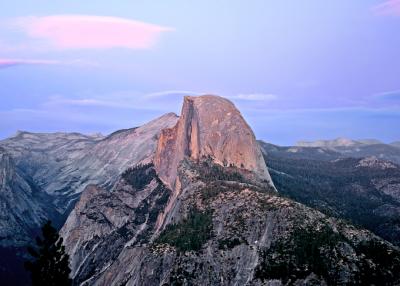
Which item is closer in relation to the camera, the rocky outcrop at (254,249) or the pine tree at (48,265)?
the pine tree at (48,265)

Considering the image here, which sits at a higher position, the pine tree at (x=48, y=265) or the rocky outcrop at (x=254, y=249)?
the pine tree at (x=48, y=265)

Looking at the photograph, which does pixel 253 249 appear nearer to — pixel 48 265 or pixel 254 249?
pixel 254 249

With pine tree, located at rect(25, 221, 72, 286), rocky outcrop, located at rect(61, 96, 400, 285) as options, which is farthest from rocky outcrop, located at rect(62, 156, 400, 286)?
pine tree, located at rect(25, 221, 72, 286)

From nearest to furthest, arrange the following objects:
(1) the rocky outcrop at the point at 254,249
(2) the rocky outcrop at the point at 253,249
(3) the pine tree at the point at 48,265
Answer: (3) the pine tree at the point at 48,265 < (1) the rocky outcrop at the point at 254,249 < (2) the rocky outcrop at the point at 253,249

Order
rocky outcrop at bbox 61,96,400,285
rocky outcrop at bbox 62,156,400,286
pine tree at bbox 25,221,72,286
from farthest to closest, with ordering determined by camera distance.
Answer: rocky outcrop at bbox 62,156,400,286 → rocky outcrop at bbox 61,96,400,285 → pine tree at bbox 25,221,72,286

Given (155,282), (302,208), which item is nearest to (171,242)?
(155,282)

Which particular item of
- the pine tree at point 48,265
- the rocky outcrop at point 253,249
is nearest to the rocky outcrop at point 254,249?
the rocky outcrop at point 253,249

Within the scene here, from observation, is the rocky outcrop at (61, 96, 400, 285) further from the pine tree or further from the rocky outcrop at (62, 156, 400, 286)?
the pine tree

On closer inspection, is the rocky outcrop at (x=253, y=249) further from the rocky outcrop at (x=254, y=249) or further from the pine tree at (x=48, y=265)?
the pine tree at (x=48, y=265)

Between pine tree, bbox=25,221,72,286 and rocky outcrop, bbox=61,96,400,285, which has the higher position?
pine tree, bbox=25,221,72,286

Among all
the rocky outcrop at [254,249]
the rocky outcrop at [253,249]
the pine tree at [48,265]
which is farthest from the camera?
the rocky outcrop at [253,249]

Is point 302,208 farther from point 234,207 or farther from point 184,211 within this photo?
point 184,211
